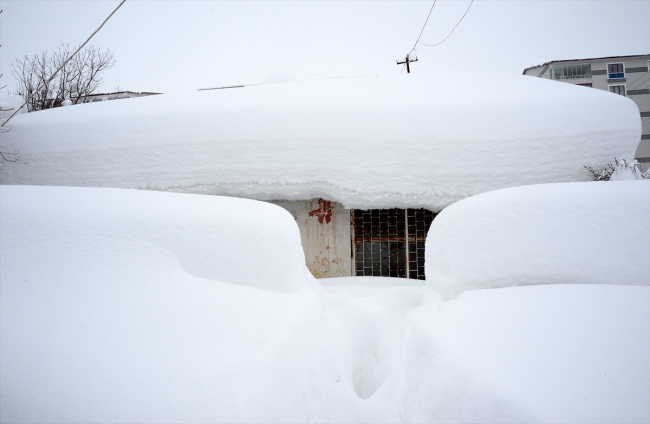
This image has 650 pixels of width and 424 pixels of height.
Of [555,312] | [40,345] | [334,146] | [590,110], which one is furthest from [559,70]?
[40,345]

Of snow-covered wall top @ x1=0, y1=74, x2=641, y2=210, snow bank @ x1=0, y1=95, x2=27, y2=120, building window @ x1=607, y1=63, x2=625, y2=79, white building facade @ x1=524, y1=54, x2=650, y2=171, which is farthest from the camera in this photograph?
building window @ x1=607, y1=63, x2=625, y2=79

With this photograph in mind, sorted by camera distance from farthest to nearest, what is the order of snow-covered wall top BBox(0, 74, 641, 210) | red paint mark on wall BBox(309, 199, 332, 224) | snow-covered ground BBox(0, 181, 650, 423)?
red paint mark on wall BBox(309, 199, 332, 224) → snow-covered wall top BBox(0, 74, 641, 210) → snow-covered ground BBox(0, 181, 650, 423)

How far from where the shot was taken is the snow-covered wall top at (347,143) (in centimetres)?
509

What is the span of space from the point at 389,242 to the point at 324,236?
119 centimetres

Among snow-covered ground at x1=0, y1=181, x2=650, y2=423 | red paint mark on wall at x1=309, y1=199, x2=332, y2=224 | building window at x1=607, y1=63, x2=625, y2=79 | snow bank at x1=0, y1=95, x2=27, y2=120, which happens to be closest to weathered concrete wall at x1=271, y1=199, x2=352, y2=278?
red paint mark on wall at x1=309, y1=199, x2=332, y2=224

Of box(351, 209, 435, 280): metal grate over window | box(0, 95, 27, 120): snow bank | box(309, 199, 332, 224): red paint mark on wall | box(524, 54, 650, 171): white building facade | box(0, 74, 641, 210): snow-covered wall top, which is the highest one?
box(524, 54, 650, 171): white building facade

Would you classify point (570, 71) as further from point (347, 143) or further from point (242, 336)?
point (242, 336)

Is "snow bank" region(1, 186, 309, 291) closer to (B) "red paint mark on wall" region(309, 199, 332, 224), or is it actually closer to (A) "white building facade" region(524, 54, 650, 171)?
(B) "red paint mark on wall" region(309, 199, 332, 224)

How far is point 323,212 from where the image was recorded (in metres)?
6.33

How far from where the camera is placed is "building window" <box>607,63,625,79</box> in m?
30.4

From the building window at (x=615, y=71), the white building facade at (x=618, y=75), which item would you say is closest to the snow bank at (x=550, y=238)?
the white building facade at (x=618, y=75)

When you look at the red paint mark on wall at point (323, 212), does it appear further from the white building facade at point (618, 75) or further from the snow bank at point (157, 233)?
the white building facade at point (618, 75)

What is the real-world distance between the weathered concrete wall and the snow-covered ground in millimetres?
2889

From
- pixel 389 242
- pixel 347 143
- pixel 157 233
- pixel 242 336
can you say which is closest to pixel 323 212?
pixel 389 242
